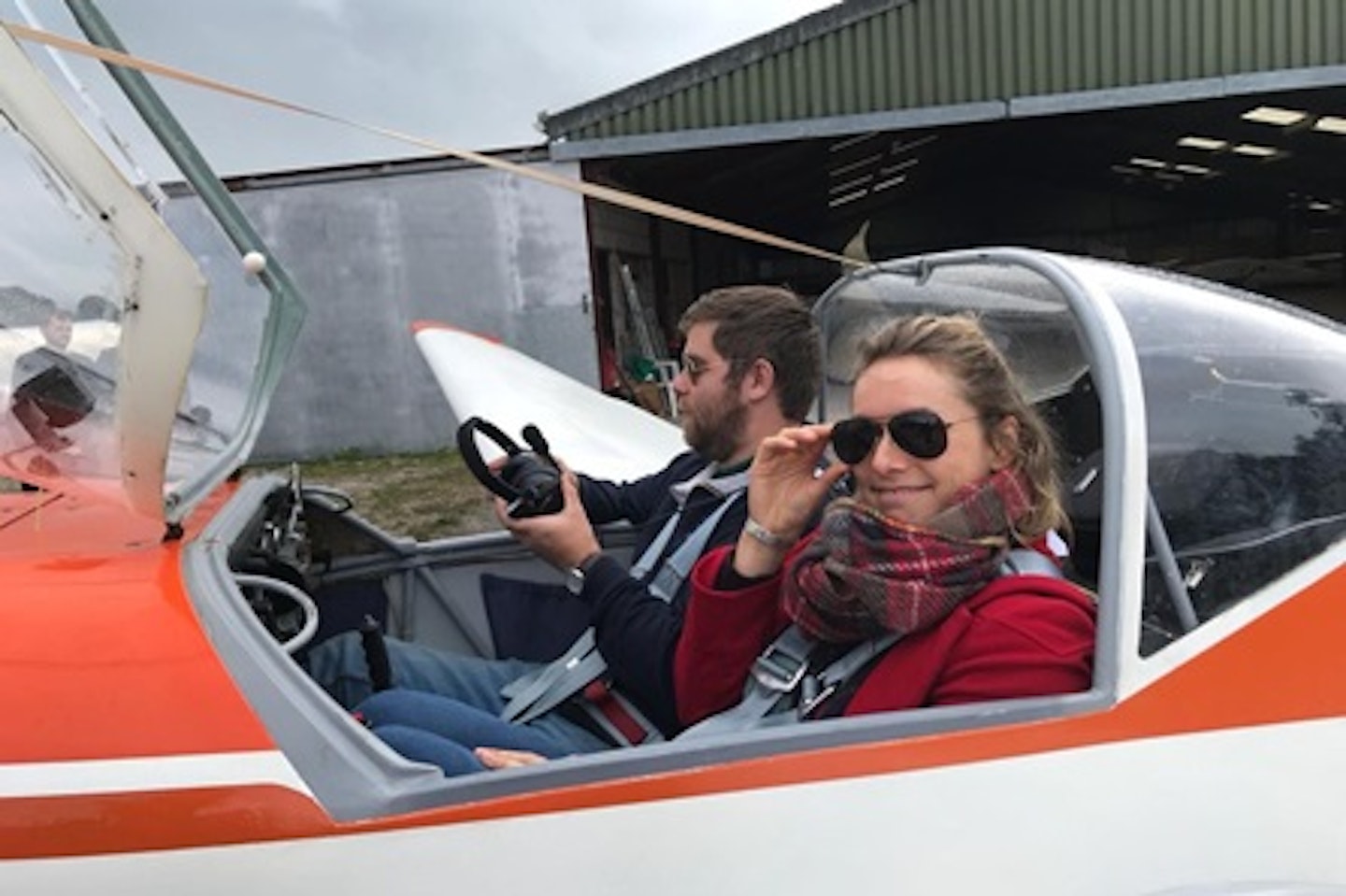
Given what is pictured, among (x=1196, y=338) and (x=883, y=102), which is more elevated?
(x=883, y=102)

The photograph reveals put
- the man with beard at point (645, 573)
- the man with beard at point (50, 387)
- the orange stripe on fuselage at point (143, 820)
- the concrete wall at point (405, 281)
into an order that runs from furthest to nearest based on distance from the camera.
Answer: the concrete wall at point (405, 281)
the man with beard at point (645, 573)
the man with beard at point (50, 387)
the orange stripe on fuselage at point (143, 820)

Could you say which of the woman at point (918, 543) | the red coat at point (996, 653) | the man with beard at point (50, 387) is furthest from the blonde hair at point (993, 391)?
the man with beard at point (50, 387)

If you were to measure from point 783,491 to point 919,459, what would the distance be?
222 mm

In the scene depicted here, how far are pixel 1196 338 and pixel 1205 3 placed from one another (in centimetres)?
1010

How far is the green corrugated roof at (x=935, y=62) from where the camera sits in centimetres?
1020

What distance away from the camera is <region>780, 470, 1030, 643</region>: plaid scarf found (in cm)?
141

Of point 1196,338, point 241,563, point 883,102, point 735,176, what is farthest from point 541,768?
point 735,176

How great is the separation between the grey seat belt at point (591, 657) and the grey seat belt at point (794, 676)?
35 cm

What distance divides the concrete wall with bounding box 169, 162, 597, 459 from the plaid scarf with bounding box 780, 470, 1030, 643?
33.1 ft

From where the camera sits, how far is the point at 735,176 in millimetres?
16219

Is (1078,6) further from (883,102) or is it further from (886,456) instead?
(886,456)

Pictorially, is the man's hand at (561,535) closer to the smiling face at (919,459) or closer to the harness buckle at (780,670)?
Answer: the harness buckle at (780,670)

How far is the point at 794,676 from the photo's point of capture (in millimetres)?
1557

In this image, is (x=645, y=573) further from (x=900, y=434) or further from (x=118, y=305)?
(x=118, y=305)
